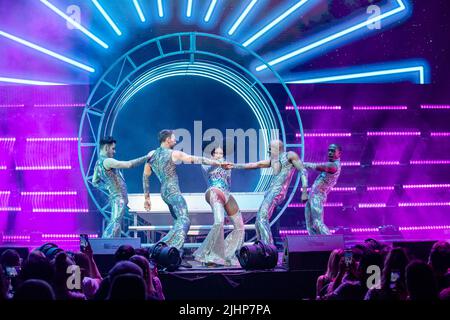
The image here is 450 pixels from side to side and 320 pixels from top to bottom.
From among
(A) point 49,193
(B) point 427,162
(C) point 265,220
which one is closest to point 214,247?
(C) point 265,220

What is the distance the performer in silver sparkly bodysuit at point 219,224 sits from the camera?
8.06 metres

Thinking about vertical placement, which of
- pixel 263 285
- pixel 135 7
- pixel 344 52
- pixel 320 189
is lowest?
pixel 263 285

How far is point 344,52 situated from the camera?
40.2 feet

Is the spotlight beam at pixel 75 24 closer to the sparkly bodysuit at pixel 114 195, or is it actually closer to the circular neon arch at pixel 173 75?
the circular neon arch at pixel 173 75

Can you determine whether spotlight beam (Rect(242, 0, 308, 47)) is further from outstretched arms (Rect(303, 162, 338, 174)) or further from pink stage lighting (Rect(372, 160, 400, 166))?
outstretched arms (Rect(303, 162, 338, 174))

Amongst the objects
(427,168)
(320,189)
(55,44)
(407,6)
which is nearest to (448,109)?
(427,168)

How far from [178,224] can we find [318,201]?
2.31 meters

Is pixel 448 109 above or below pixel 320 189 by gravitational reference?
above

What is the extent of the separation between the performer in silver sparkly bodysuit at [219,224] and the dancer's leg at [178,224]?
324 mm

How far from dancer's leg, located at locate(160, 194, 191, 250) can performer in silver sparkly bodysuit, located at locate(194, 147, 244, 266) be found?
0.32 meters

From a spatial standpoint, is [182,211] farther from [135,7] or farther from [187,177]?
[135,7]

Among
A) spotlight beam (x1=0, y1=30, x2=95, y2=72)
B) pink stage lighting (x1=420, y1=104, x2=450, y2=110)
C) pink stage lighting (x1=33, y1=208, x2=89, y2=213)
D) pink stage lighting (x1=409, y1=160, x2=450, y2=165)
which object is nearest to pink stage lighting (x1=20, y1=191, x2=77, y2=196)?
pink stage lighting (x1=33, y1=208, x2=89, y2=213)

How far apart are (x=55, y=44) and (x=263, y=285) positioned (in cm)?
746

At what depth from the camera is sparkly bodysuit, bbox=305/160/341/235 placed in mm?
8938
